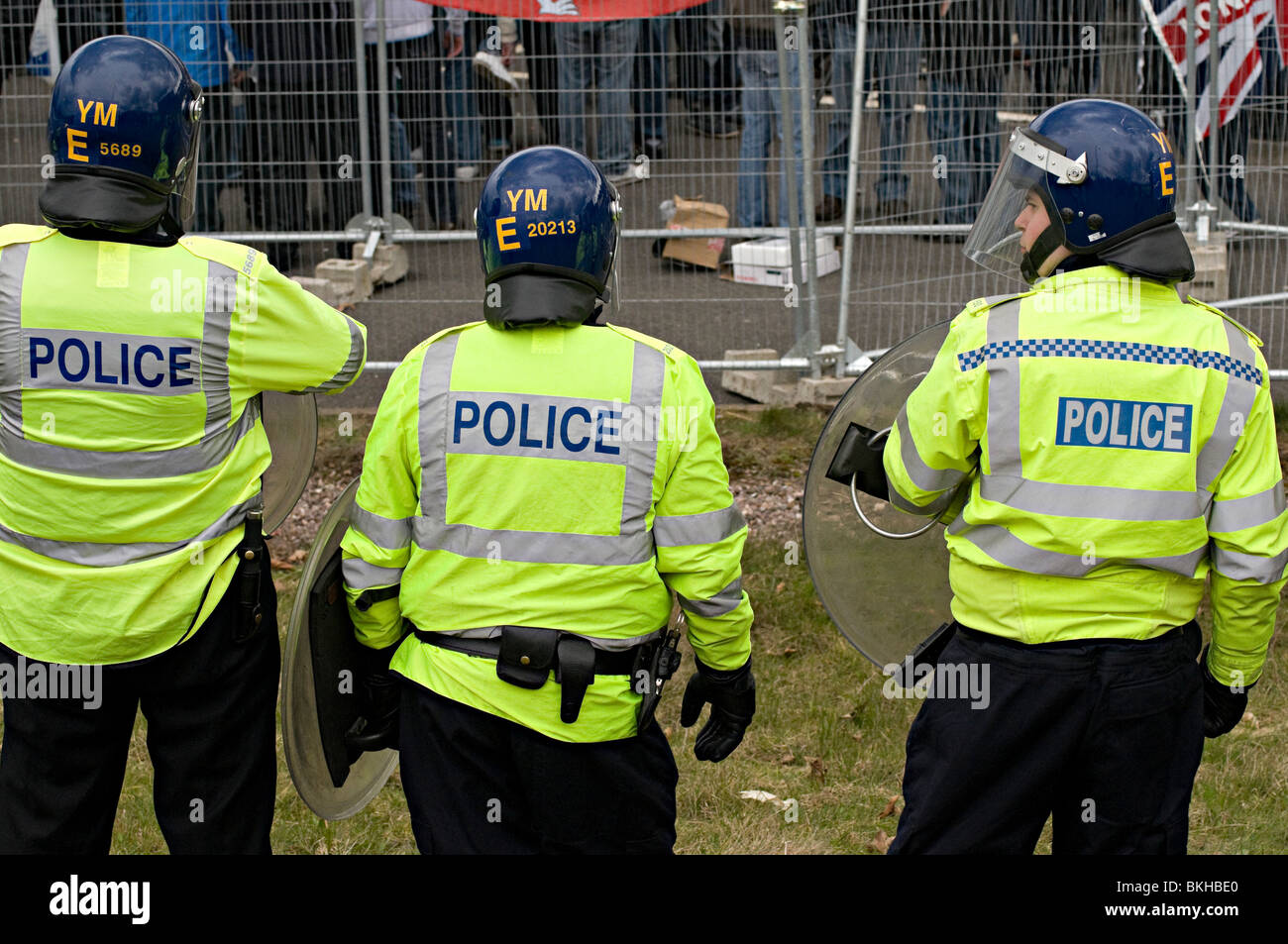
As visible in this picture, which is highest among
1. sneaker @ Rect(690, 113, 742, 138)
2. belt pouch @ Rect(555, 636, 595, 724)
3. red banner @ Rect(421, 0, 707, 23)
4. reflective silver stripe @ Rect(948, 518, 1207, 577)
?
red banner @ Rect(421, 0, 707, 23)

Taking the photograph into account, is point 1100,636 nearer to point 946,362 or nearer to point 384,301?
point 946,362

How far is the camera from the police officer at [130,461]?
3.04 meters

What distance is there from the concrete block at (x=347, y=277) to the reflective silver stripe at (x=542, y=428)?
5.43 metres

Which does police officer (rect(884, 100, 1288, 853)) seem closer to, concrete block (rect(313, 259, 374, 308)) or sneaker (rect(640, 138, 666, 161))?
sneaker (rect(640, 138, 666, 161))

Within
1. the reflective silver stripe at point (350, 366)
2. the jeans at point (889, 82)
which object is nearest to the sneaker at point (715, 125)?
the jeans at point (889, 82)

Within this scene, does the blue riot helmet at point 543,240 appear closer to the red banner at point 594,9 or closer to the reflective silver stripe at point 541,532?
the reflective silver stripe at point 541,532

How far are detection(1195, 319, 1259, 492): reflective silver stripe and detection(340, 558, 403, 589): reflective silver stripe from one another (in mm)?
1658

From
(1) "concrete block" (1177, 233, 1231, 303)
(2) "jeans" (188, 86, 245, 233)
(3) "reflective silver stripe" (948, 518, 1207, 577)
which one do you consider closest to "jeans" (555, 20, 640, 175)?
(2) "jeans" (188, 86, 245, 233)

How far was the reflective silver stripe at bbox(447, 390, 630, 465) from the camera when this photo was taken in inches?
113

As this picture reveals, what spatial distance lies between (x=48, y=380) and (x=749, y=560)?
3.45 m

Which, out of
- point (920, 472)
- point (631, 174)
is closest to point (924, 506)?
point (920, 472)

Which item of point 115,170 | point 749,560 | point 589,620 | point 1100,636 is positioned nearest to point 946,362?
point 1100,636

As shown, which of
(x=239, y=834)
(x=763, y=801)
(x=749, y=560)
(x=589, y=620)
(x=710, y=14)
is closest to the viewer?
(x=589, y=620)
